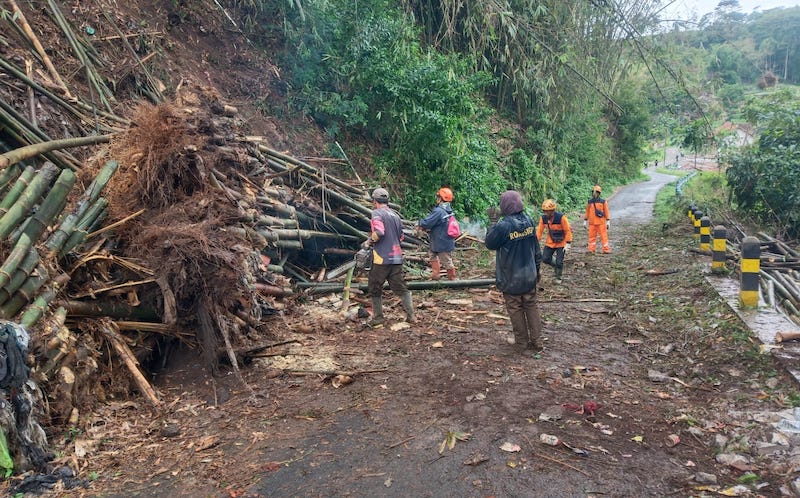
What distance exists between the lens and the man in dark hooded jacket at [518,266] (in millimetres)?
5887

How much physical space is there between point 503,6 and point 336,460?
586 inches

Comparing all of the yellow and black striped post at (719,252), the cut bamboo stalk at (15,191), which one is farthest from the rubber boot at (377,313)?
the yellow and black striped post at (719,252)

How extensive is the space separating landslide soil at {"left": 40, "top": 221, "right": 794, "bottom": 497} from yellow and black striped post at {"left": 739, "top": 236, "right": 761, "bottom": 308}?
0.31 metres

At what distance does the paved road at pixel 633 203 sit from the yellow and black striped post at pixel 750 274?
12.0 m

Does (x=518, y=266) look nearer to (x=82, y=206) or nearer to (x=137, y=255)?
(x=137, y=255)

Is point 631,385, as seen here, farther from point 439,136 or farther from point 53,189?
point 439,136

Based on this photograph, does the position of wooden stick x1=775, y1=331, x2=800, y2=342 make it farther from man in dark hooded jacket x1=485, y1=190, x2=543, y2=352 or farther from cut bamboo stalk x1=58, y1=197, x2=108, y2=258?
cut bamboo stalk x1=58, y1=197, x2=108, y2=258

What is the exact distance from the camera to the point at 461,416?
443cm

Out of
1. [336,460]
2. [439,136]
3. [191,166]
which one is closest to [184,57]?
[439,136]

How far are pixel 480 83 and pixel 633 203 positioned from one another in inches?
518

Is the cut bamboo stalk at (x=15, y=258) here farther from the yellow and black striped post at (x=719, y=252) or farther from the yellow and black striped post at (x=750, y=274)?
the yellow and black striped post at (x=719, y=252)

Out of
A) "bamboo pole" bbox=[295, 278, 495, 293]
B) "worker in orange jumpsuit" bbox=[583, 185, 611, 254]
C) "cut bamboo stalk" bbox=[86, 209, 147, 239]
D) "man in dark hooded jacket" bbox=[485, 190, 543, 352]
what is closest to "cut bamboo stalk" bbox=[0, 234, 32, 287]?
"cut bamboo stalk" bbox=[86, 209, 147, 239]

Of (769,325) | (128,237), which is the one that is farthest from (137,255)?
(769,325)

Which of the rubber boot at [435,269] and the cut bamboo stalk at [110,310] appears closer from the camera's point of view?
the cut bamboo stalk at [110,310]
